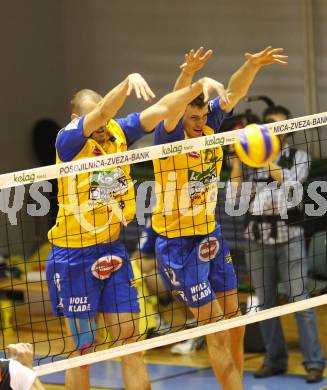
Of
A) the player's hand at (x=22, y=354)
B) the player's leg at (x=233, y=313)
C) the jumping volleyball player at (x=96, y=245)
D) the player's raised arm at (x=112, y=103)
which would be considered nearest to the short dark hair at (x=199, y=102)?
the jumping volleyball player at (x=96, y=245)

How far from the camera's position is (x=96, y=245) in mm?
7551

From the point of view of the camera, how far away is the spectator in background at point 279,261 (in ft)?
31.9

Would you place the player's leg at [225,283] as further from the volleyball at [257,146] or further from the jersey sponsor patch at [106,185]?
the volleyball at [257,146]

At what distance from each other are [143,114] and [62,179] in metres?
0.77

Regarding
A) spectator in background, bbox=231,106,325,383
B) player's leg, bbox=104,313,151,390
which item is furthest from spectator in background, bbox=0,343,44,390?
spectator in background, bbox=231,106,325,383

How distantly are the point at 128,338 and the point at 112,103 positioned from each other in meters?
1.79

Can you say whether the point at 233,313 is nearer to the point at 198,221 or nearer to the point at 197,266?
the point at 197,266

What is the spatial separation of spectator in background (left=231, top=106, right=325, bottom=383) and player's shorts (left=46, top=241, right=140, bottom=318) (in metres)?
2.33

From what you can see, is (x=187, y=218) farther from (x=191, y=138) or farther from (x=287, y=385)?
(x=287, y=385)

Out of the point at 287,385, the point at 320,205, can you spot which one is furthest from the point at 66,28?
the point at 287,385

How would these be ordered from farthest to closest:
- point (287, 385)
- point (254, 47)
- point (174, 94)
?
point (254, 47), point (287, 385), point (174, 94)

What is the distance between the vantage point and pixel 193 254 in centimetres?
782

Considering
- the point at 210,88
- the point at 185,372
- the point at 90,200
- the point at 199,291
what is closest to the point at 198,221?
the point at 199,291

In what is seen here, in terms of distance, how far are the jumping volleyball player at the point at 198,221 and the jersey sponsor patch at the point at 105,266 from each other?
20.1 inches
